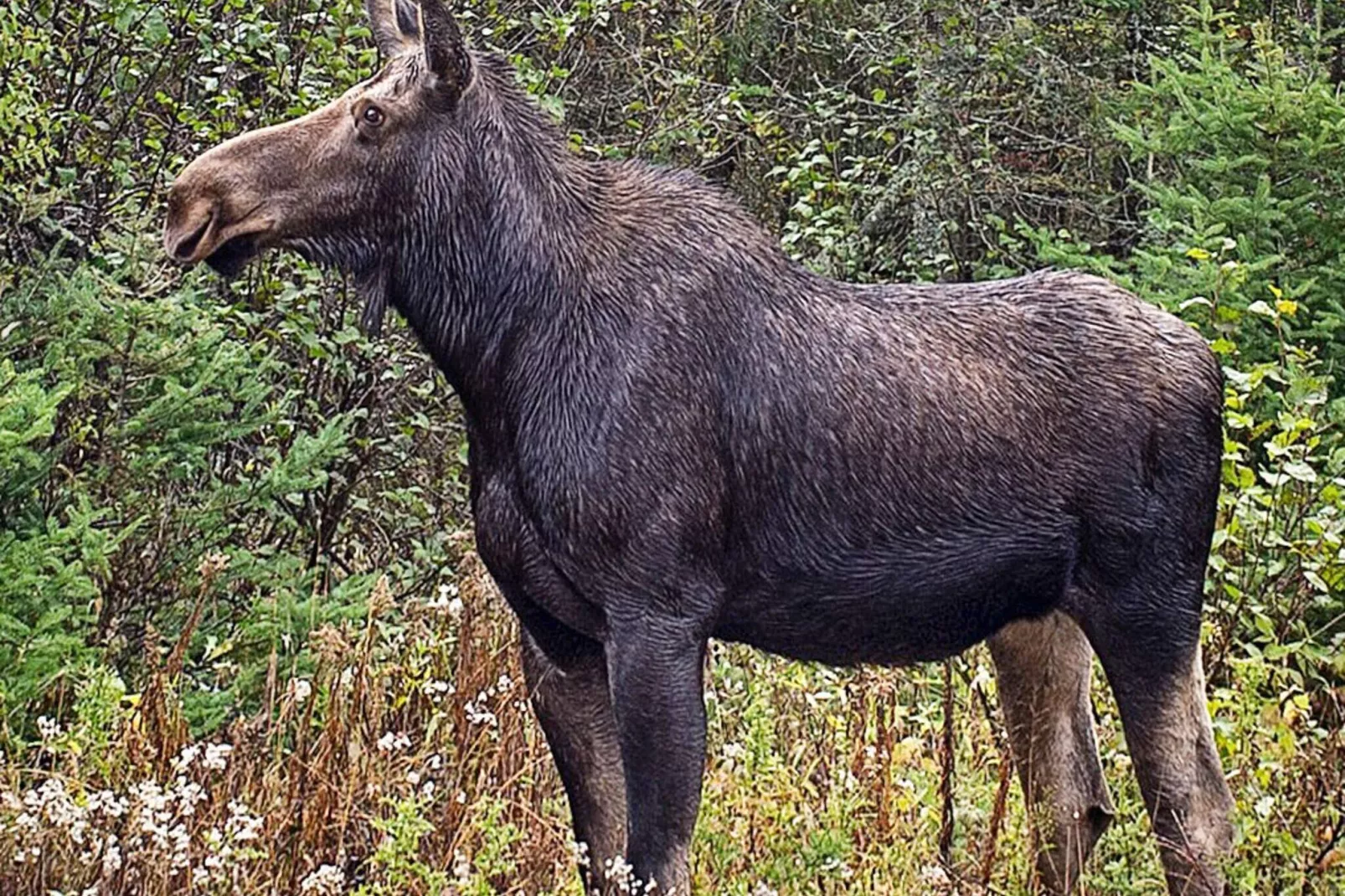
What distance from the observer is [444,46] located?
3.92 meters

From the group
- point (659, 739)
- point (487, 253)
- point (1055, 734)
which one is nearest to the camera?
point (659, 739)

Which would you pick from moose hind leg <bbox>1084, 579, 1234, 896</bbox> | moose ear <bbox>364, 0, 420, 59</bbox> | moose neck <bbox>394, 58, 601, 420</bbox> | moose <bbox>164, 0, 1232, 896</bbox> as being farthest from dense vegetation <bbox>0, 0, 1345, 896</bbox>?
moose ear <bbox>364, 0, 420, 59</bbox>

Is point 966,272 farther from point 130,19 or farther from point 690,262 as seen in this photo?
point 690,262

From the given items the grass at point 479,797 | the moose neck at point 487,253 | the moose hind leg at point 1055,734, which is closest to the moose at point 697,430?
the moose neck at point 487,253

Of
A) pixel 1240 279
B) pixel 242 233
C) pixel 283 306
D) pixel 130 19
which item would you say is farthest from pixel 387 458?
pixel 242 233

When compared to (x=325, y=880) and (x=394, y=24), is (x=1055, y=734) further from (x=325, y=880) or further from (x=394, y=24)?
(x=394, y=24)

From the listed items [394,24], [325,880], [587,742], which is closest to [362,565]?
[587,742]

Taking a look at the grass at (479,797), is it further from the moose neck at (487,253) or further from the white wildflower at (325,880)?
the moose neck at (487,253)

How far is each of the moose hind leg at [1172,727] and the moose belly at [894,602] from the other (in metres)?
0.19

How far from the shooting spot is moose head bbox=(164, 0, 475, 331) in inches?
150

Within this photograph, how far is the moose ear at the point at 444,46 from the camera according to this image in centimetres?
387

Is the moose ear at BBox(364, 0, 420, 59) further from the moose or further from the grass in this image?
the grass

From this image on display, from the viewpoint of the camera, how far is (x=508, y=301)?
4043 millimetres

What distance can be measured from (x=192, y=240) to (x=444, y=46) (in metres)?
0.67
